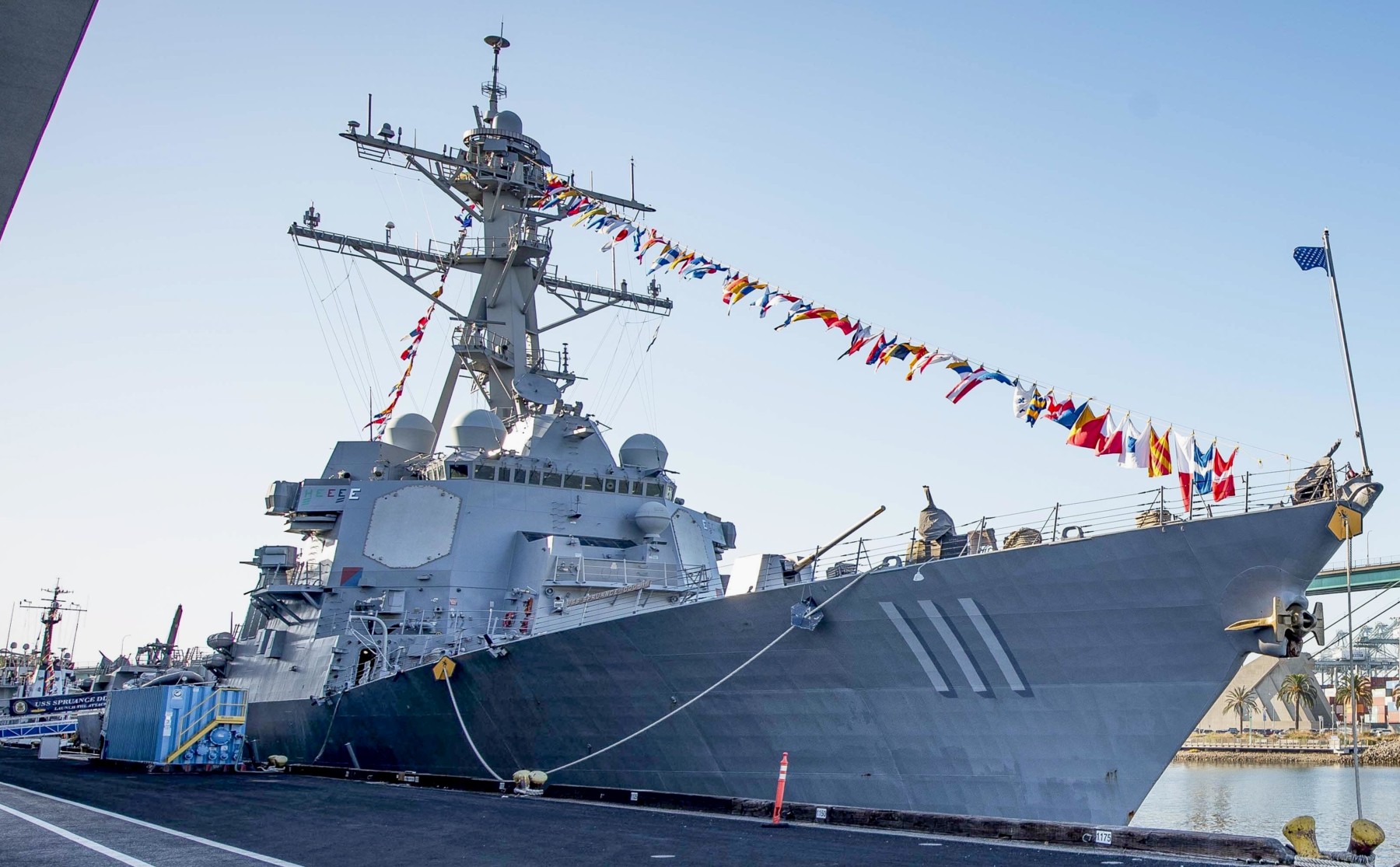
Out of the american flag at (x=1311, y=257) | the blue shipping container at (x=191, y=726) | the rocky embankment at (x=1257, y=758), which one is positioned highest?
the american flag at (x=1311, y=257)

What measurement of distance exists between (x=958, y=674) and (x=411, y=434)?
13.1m

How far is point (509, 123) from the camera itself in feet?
77.3

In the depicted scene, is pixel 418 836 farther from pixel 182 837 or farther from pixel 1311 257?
pixel 1311 257

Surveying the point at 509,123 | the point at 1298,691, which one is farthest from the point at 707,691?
the point at 1298,691

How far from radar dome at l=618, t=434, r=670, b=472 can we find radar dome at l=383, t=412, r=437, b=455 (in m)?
3.90

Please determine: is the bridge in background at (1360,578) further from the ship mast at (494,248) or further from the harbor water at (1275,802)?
the ship mast at (494,248)

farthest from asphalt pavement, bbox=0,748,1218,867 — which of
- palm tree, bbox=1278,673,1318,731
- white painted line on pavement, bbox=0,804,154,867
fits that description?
palm tree, bbox=1278,673,1318,731

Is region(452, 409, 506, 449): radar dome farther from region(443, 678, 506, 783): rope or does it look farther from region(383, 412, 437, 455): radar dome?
region(443, 678, 506, 783): rope

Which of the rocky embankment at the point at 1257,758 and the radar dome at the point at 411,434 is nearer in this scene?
the radar dome at the point at 411,434

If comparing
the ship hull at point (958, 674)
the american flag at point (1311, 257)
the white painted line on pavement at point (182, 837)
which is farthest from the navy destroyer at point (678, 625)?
the white painted line on pavement at point (182, 837)

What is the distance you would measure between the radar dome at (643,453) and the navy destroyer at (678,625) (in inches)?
2.3

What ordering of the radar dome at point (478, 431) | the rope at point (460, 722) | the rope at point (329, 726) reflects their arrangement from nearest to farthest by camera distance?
the rope at point (460, 722)
the rope at point (329, 726)
the radar dome at point (478, 431)

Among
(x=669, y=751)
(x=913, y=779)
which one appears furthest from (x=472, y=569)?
(x=913, y=779)

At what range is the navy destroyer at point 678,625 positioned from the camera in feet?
32.8
